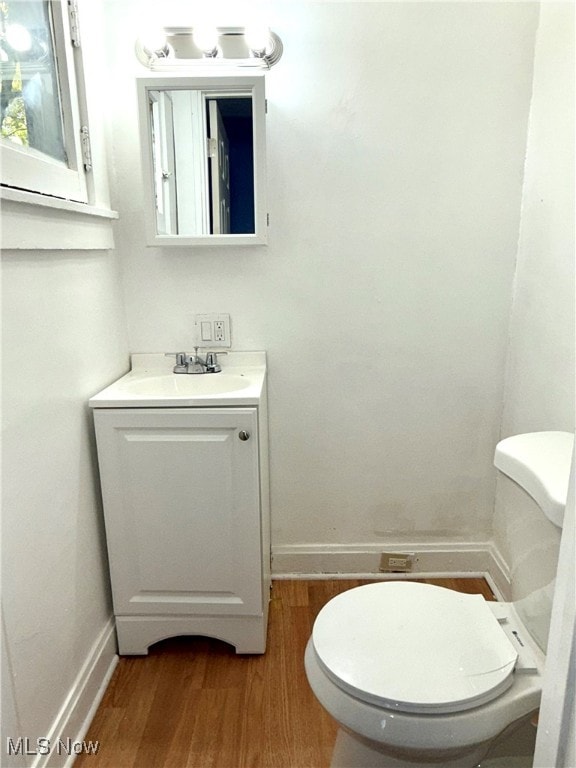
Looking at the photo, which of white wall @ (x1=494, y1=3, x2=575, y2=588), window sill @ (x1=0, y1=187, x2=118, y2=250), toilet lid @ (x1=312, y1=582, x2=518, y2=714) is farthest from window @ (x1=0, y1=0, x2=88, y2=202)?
white wall @ (x1=494, y1=3, x2=575, y2=588)

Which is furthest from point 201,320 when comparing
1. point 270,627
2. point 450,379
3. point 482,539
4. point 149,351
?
point 482,539

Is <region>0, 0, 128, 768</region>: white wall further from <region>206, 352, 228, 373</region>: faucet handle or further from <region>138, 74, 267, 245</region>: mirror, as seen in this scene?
<region>206, 352, 228, 373</region>: faucet handle

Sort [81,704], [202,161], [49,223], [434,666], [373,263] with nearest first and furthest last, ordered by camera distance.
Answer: [434,666], [49,223], [81,704], [202,161], [373,263]

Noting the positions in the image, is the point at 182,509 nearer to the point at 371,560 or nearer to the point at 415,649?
the point at 415,649

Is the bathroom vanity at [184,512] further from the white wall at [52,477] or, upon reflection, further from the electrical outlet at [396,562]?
the electrical outlet at [396,562]

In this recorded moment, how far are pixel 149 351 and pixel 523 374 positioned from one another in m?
1.30

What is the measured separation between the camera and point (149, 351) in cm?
183

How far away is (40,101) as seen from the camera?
4.07 feet

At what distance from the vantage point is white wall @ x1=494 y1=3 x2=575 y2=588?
1.42 m

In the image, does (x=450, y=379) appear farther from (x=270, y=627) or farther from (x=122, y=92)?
(x=122, y=92)

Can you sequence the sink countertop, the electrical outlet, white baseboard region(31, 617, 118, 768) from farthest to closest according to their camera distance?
the electrical outlet
the sink countertop
white baseboard region(31, 617, 118, 768)

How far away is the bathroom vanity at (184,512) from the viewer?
142 centimetres

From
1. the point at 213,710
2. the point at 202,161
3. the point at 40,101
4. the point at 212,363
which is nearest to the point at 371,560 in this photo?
the point at 213,710

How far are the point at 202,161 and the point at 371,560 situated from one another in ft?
5.12
